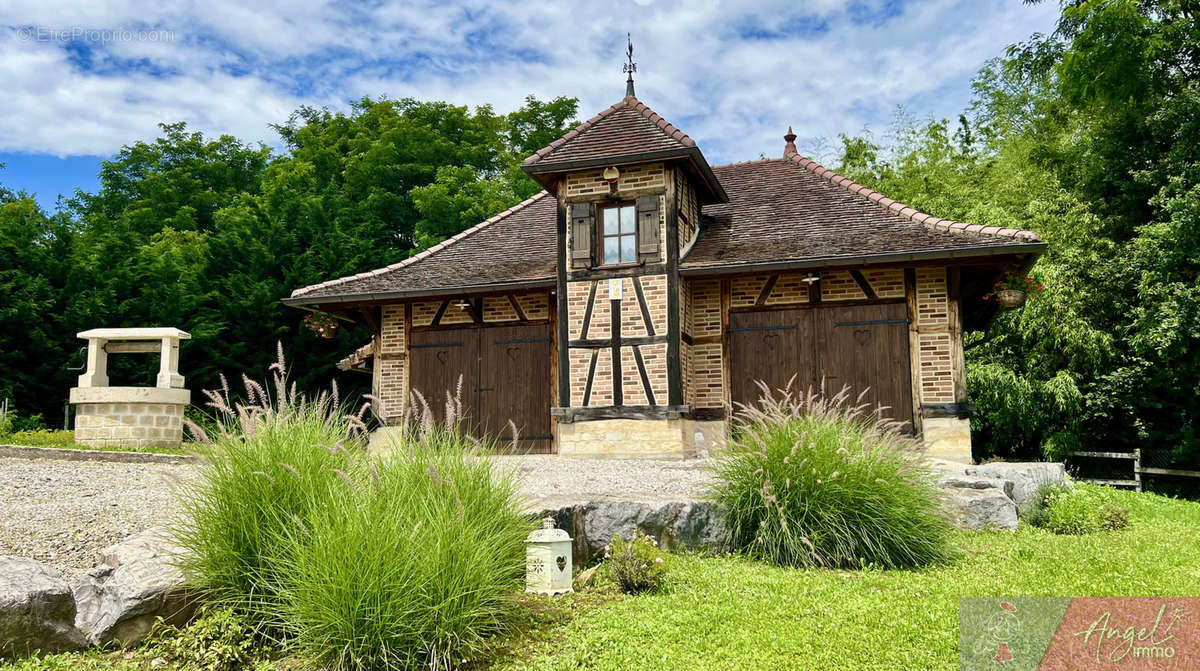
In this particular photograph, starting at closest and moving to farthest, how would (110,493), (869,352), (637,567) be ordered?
(637,567), (110,493), (869,352)

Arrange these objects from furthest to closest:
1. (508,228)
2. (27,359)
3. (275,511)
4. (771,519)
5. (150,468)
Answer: (27,359) → (508,228) → (150,468) → (771,519) → (275,511)

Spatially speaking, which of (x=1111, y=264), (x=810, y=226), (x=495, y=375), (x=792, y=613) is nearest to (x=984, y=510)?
(x=792, y=613)

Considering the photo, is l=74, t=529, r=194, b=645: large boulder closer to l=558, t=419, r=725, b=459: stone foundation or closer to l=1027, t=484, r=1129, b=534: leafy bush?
l=558, t=419, r=725, b=459: stone foundation

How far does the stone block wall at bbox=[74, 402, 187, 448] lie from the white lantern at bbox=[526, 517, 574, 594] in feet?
29.7

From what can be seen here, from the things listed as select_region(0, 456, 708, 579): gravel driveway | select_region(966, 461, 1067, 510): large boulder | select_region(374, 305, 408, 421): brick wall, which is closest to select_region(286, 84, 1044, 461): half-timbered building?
select_region(374, 305, 408, 421): brick wall

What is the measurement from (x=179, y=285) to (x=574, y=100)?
12782 mm

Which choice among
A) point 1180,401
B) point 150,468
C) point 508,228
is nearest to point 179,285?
point 508,228

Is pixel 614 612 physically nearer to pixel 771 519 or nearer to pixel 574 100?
pixel 771 519

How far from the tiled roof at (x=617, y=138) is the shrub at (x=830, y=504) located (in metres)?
5.83

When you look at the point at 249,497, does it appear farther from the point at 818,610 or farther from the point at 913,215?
the point at 913,215

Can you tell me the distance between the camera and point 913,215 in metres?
11.6

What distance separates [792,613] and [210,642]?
294 centimetres

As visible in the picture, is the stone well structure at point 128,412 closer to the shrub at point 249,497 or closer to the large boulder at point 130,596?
the large boulder at point 130,596

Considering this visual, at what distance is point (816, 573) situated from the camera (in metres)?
5.54
